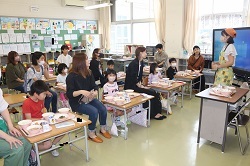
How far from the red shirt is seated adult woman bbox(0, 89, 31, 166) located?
368 mm

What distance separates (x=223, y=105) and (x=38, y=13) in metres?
7.04

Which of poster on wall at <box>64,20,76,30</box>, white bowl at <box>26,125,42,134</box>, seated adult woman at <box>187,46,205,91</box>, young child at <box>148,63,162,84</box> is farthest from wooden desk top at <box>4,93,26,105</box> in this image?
poster on wall at <box>64,20,76,30</box>

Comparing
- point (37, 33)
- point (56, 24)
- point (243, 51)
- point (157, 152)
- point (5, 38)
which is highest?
point (56, 24)

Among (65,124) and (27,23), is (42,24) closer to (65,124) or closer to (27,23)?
(27,23)

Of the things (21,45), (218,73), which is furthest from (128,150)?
(21,45)

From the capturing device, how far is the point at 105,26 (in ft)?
29.7

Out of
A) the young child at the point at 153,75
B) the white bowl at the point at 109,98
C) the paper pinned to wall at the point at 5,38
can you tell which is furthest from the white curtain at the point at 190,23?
the paper pinned to wall at the point at 5,38

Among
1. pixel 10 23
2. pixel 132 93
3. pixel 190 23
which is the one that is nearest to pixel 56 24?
pixel 10 23

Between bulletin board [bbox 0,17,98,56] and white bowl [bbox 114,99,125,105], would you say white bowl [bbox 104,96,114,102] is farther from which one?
bulletin board [bbox 0,17,98,56]

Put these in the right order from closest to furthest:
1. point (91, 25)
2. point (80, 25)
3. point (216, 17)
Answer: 1. point (216, 17)
2. point (80, 25)
3. point (91, 25)

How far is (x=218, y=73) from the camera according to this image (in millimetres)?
3641

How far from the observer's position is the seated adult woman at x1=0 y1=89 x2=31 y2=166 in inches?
75.9

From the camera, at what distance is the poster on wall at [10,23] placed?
654 centimetres

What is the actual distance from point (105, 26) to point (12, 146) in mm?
7758
